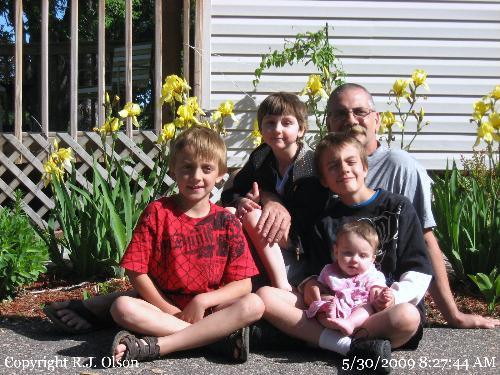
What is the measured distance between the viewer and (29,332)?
402 centimetres

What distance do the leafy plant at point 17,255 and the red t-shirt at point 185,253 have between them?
120 cm

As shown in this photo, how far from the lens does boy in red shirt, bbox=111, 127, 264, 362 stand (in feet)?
11.4

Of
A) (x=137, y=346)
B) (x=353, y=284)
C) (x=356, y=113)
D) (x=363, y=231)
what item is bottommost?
(x=137, y=346)

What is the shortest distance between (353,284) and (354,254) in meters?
0.14

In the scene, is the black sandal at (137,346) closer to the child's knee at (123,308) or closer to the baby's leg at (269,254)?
the child's knee at (123,308)

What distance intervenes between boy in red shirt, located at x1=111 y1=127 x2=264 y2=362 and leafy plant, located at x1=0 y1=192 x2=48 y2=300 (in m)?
1.18

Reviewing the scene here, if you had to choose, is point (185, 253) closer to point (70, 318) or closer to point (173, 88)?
point (70, 318)

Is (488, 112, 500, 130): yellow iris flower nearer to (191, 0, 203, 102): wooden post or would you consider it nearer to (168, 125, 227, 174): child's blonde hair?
(168, 125, 227, 174): child's blonde hair

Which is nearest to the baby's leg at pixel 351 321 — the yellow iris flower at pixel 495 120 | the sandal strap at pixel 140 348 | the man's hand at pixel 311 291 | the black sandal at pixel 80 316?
the man's hand at pixel 311 291

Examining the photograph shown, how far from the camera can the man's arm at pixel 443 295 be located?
13.0 ft

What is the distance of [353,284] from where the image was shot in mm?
3545

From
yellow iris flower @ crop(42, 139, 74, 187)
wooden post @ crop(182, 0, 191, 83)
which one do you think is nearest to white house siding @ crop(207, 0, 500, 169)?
wooden post @ crop(182, 0, 191, 83)

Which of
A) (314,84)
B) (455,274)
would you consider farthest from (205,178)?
(314,84)

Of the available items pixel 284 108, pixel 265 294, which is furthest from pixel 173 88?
pixel 265 294
